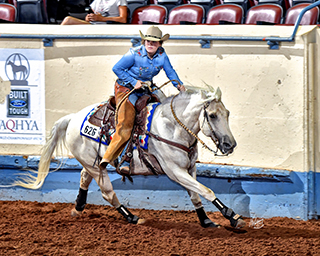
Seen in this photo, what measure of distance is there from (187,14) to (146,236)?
4.05 metres

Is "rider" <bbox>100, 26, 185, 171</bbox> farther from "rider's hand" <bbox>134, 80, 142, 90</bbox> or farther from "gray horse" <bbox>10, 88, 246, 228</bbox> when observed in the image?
"gray horse" <bbox>10, 88, 246, 228</bbox>

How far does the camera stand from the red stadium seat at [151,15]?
8055mm

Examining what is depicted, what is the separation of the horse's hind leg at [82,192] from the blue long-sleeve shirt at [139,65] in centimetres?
145

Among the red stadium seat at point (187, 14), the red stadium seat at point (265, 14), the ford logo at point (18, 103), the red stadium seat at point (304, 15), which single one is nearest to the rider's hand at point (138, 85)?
the ford logo at point (18, 103)

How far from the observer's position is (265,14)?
7641 mm

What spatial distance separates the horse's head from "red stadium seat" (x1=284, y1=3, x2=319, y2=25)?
278 cm

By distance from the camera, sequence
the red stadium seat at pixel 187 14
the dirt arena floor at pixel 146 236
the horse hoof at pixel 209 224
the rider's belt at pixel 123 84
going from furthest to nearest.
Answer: the red stadium seat at pixel 187 14 → the rider's belt at pixel 123 84 → the horse hoof at pixel 209 224 → the dirt arena floor at pixel 146 236

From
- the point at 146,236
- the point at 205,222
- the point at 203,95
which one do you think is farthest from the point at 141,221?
the point at 203,95

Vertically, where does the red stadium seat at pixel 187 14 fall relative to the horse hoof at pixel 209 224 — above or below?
above

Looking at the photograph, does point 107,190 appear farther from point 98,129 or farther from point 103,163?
point 98,129

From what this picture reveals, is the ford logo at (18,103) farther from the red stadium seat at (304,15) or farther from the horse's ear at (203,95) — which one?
the red stadium seat at (304,15)

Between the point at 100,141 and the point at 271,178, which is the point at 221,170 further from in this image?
the point at 100,141

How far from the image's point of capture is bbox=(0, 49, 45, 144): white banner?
22.9ft

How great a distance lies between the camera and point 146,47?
5.50 m
